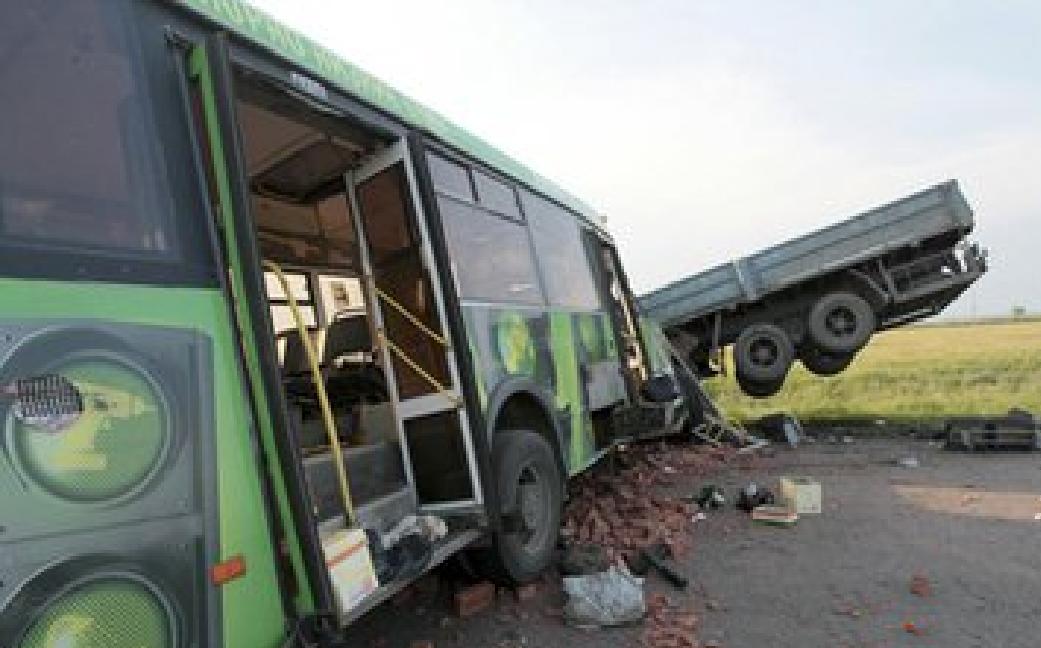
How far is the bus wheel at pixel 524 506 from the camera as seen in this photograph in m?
4.89

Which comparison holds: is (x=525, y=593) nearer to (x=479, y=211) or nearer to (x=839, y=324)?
(x=479, y=211)

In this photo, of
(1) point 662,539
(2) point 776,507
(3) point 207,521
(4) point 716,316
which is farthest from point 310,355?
(4) point 716,316

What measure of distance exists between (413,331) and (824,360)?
1029cm

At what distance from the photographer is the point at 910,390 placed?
58.6ft

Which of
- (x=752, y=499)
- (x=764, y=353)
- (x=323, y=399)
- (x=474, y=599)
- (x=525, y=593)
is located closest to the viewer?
(x=323, y=399)

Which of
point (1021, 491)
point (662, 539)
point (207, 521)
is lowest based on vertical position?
point (1021, 491)

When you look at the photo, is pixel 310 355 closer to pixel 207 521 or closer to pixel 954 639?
pixel 207 521

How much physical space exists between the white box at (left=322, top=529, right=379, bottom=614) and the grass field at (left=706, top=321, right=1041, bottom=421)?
1180 cm

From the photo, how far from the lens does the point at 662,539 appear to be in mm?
6367

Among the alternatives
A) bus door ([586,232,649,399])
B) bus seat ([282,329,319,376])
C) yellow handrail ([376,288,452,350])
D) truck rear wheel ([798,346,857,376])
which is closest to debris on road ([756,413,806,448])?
truck rear wheel ([798,346,857,376])

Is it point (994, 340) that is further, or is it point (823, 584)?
point (994, 340)

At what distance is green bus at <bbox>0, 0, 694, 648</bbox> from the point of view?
2.27 meters

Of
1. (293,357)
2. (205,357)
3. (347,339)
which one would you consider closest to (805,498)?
(347,339)

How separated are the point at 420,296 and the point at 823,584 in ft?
10.1
